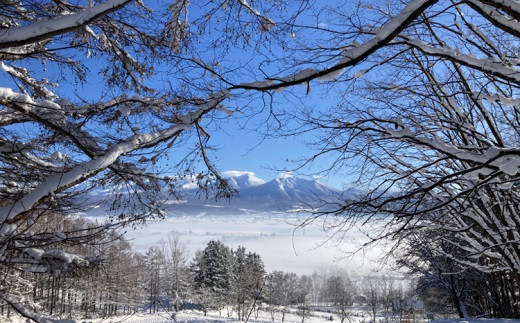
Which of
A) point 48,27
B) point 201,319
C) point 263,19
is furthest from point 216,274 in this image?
point 48,27

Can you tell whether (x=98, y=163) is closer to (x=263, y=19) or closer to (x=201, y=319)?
(x=263, y=19)

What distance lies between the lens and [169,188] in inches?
199

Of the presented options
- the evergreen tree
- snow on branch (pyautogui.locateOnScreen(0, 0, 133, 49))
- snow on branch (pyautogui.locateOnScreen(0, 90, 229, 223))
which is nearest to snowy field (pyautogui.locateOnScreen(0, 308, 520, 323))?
snow on branch (pyautogui.locateOnScreen(0, 90, 229, 223))

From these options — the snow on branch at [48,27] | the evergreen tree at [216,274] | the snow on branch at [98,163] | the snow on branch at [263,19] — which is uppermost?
the snow on branch at [263,19]

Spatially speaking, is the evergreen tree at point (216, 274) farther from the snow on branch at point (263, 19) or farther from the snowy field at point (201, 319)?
the snow on branch at point (263, 19)

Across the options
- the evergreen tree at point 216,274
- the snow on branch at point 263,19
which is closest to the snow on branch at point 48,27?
the snow on branch at point 263,19

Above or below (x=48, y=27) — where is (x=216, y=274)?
below

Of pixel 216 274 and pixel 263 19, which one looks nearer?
pixel 263 19

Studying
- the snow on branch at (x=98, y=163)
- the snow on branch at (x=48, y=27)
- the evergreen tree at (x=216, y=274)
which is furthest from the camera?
the evergreen tree at (x=216, y=274)

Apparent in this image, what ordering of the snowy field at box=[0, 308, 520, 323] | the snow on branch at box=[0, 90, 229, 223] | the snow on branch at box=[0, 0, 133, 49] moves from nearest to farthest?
the snow on branch at box=[0, 0, 133, 49] → the snow on branch at box=[0, 90, 229, 223] → the snowy field at box=[0, 308, 520, 323]

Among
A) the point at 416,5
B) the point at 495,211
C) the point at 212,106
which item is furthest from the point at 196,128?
the point at 495,211

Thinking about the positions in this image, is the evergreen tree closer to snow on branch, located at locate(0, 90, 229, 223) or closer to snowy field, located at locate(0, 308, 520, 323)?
snowy field, located at locate(0, 308, 520, 323)

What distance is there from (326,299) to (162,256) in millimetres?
91804

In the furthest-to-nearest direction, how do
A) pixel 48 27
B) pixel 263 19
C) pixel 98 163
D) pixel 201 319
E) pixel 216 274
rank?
pixel 216 274 → pixel 201 319 → pixel 263 19 → pixel 98 163 → pixel 48 27
